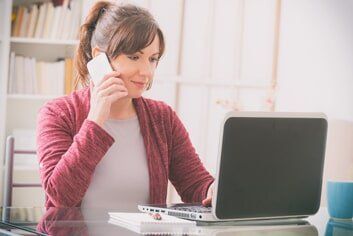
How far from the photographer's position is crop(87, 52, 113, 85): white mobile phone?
2115mm

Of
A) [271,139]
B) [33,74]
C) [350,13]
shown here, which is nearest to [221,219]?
[271,139]

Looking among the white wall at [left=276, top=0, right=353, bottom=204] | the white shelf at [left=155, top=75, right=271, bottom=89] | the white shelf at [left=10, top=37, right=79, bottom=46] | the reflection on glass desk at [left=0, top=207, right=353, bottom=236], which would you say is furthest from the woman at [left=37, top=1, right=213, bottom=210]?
the white shelf at [left=10, top=37, right=79, bottom=46]

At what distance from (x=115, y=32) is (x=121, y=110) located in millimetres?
260

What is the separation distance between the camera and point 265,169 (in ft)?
5.45

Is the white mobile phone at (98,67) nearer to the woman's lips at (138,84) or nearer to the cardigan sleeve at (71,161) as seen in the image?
the woman's lips at (138,84)

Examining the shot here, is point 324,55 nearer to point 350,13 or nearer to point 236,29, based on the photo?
point 350,13

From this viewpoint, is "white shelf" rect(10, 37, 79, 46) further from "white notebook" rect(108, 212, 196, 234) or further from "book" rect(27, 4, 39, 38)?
"white notebook" rect(108, 212, 196, 234)

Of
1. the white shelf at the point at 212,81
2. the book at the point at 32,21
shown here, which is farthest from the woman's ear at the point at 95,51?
the book at the point at 32,21

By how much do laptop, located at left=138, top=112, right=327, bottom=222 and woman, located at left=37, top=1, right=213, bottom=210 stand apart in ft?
0.98

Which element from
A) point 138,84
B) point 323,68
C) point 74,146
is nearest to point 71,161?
point 74,146

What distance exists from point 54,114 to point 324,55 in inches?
67.9

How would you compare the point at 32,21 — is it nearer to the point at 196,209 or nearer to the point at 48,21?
the point at 48,21

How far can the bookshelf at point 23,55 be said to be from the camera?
4.14 m

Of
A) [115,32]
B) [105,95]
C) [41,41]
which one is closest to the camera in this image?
[105,95]
